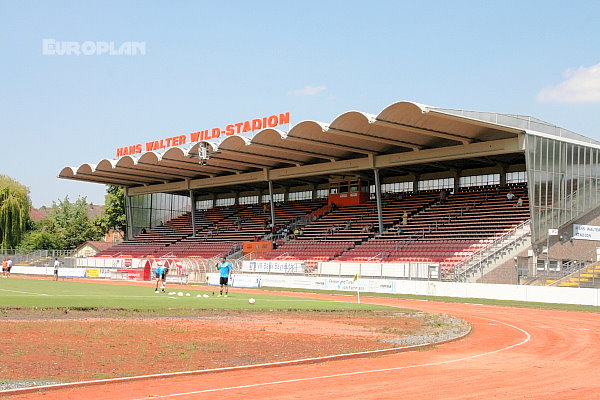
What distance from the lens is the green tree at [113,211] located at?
342 feet

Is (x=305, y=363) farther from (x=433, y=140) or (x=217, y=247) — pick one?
(x=217, y=247)

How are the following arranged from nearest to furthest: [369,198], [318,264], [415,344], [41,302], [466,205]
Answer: [415,344] → [41,302] → [318,264] → [466,205] → [369,198]

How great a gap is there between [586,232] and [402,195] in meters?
17.8

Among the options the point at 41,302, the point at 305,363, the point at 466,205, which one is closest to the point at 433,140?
the point at 466,205

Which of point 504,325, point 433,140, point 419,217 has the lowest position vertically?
point 504,325

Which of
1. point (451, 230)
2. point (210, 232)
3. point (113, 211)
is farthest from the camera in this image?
point (113, 211)

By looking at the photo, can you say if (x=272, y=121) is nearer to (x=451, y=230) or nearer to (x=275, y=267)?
(x=275, y=267)

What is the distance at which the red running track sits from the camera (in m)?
11.2

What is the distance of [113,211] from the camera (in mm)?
105375

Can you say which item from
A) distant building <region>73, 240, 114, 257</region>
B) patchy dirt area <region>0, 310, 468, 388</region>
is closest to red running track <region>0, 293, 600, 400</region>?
patchy dirt area <region>0, 310, 468, 388</region>

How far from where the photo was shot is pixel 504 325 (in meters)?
25.4

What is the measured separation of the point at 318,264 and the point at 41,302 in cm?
2542

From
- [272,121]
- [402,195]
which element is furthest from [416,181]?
[272,121]

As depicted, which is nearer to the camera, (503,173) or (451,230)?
(451,230)
